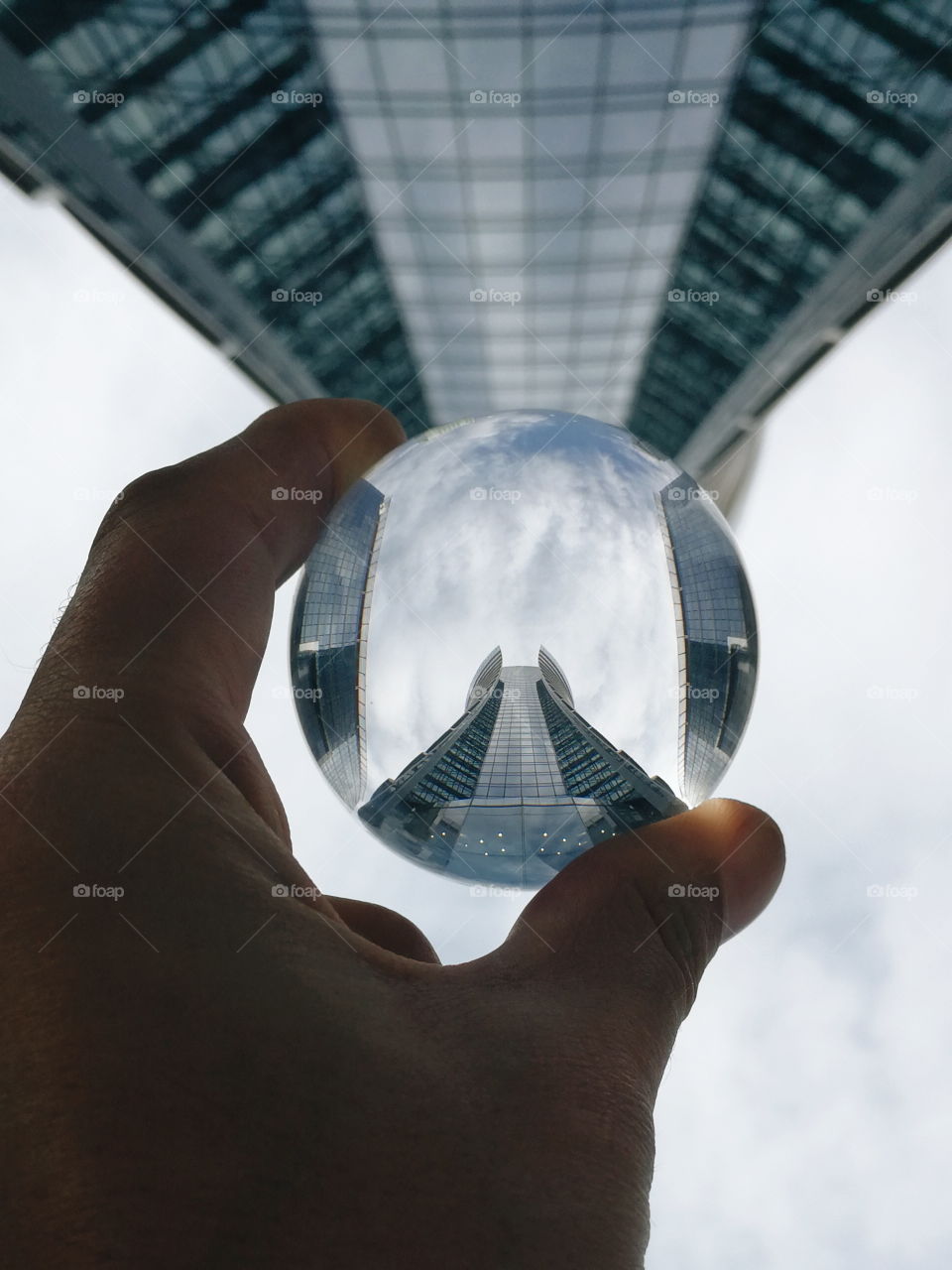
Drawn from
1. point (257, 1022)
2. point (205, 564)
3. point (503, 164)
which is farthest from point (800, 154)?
point (257, 1022)

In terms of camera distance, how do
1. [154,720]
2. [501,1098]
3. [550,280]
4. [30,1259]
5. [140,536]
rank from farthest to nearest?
1. [550,280]
2. [140,536]
3. [154,720]
4. [501,1098]
5. [30,1259]

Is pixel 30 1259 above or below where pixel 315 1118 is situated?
below

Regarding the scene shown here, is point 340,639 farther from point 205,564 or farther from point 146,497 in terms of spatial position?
point 146,497

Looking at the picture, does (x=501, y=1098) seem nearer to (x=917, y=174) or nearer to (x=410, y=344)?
(x=917, y=174)

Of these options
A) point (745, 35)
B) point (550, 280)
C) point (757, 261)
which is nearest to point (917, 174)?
point (745, 35)

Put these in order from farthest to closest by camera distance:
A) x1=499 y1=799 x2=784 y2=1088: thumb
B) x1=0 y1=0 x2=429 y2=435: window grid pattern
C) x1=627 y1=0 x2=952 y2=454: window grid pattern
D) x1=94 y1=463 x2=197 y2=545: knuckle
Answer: x1=0 y1=0 x2=429 y2=435: window grid pattern → x1=627 y1=0 x2=952 y2=454: window grid pattern → x1=94 y1=463 x2=197 y2=545: knuckle → x1=499 y1=799 x2=784 y2=1088: thumb

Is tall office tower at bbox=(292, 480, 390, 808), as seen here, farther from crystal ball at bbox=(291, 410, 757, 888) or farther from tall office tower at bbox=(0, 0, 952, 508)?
tall office tower at bbox=(0, 0, 952, 508)

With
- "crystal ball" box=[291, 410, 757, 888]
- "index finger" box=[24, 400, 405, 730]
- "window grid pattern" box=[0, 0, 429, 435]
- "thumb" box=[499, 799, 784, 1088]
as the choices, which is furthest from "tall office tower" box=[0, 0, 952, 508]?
"thumb" box=[499, 799, 784, 1088]
